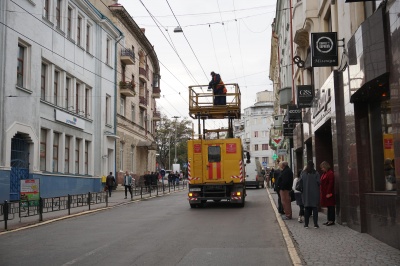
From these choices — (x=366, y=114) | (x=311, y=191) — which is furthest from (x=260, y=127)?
(x=366, y=114)

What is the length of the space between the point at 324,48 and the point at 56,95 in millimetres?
18543

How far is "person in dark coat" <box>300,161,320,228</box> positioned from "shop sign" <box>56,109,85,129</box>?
18034 mm

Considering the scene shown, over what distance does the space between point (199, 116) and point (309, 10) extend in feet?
21.4

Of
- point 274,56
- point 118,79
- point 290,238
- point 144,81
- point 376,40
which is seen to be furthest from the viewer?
point 274,56

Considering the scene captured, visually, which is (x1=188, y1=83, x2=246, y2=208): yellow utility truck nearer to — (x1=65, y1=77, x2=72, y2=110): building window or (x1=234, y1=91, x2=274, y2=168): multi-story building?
(x1=65, y1=77, x2=72, y2=110): building window

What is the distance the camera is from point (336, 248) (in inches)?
339

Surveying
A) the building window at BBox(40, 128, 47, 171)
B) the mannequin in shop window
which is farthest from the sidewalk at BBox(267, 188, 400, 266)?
the building window at BBox(40, 128, 47, 171)

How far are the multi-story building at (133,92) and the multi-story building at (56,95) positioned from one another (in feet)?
5.87

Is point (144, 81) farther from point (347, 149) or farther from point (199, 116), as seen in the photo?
point (347, 149)

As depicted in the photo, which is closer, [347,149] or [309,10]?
[347,149]

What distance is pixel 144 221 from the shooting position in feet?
48.0

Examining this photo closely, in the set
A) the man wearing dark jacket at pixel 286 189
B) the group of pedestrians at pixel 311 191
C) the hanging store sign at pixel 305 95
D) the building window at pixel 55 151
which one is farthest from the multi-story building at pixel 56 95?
the hanging store sign at pixel 305 95

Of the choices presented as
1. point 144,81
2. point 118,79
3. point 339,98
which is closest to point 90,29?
point 118,79

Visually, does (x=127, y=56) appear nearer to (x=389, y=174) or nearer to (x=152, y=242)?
(x=152, y=242)
